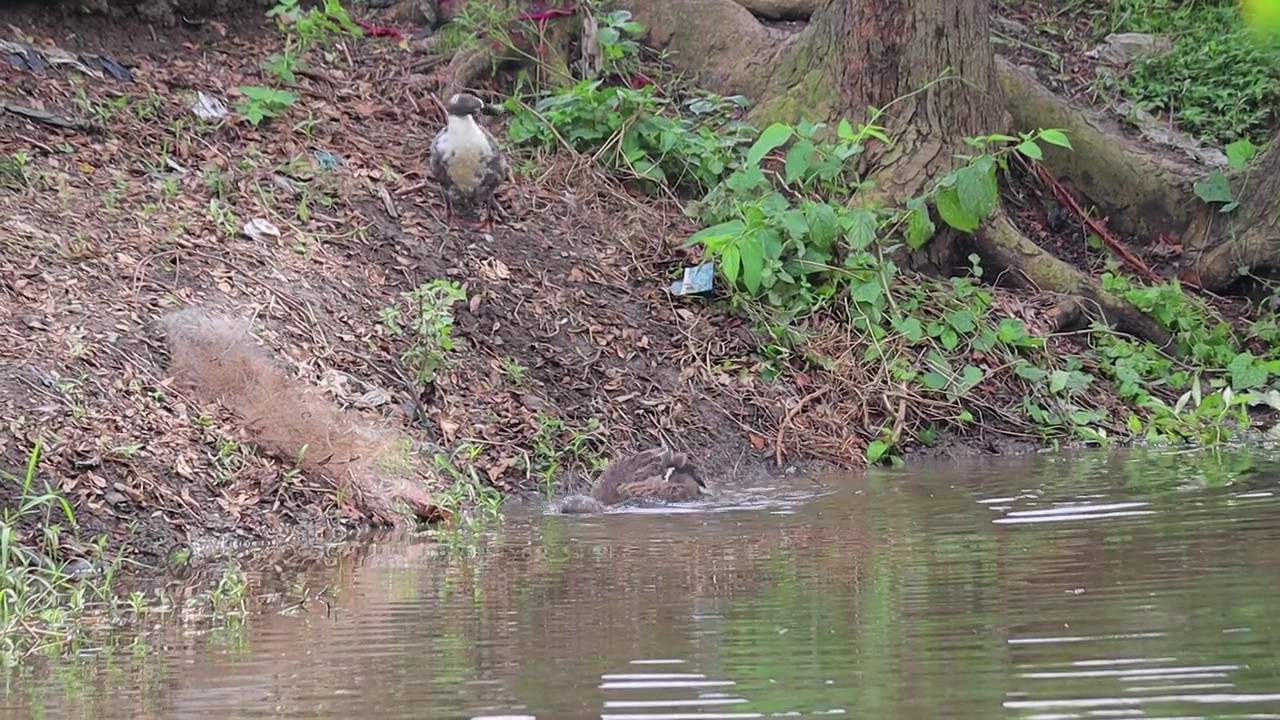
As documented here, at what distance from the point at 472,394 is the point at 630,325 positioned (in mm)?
1273

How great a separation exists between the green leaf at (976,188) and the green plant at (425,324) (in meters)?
3.02

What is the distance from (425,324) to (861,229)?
2726mm

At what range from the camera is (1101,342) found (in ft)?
32.0

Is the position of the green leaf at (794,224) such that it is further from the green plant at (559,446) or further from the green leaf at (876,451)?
the green plant at (559,446)

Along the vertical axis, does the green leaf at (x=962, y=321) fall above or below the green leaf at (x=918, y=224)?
below

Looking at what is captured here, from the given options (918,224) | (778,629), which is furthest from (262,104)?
(778,629)

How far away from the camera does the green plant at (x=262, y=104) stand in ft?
32.1

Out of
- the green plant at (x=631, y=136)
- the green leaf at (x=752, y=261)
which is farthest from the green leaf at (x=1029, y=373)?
the green plant at (x=631, y=136)

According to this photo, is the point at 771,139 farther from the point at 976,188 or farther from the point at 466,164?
the point at 466,164

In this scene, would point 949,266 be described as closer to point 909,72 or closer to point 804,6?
point 909,72

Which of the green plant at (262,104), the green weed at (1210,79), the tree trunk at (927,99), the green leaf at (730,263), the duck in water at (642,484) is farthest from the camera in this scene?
the green weed at (1210,79)

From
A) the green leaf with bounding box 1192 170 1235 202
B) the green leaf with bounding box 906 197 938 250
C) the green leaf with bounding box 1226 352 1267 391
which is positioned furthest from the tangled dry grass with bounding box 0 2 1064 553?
the green leaf with bounding box 1192 170 1235 202

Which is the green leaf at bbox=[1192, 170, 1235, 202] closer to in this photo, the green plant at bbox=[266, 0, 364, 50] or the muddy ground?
the muddy ground

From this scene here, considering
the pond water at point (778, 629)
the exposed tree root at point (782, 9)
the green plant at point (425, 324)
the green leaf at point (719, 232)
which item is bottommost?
the pond water at point (778, 629)
